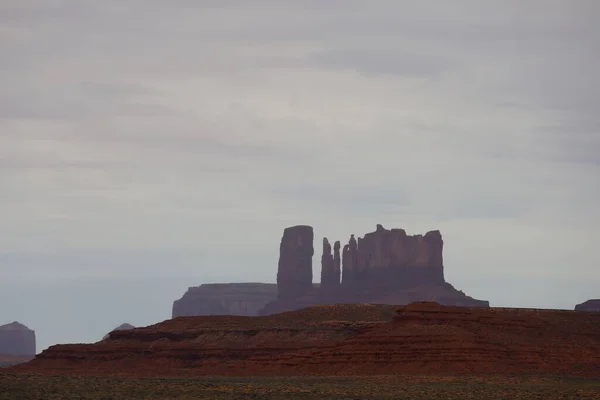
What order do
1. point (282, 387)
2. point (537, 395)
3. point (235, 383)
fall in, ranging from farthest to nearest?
point (235, 383), point (282, 387), point (537, 395)

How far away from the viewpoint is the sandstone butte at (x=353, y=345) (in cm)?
12344

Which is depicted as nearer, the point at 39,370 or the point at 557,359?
the point at 557,359

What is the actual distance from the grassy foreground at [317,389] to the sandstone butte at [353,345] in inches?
361

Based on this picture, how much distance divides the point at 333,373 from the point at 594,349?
88.5 feet

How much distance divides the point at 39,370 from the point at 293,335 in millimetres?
27460

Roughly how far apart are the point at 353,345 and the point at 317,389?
30.9m

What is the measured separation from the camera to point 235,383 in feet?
353

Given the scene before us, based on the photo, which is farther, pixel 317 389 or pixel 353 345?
pixel 353 345

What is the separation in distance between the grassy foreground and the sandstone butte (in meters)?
9.16

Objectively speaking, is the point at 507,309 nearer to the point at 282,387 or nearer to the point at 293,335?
the point at 293,335

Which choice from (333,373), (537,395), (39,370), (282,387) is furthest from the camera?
(39,370)

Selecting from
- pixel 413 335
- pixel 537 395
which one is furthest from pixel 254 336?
pixel 537 395

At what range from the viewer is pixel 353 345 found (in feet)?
422

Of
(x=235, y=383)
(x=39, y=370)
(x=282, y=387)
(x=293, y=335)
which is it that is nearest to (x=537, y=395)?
(x=282, y=387)
